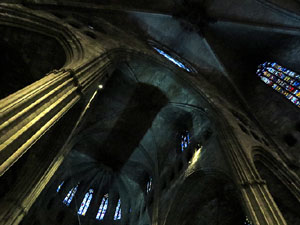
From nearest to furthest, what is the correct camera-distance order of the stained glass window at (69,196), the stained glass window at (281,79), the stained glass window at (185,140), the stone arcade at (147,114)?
the stone arcade at (147,114), the stained glass window at (185,140), the stained glass window at (281,79), the stained glass window at (69,196)

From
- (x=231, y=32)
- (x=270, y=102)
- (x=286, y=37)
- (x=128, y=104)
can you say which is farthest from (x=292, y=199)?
(x=231, y=32)

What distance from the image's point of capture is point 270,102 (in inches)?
490

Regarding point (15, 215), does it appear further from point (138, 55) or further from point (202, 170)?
point (138, 55)

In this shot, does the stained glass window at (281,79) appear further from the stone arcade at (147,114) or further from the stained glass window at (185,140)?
the stained glass window at (185,140)

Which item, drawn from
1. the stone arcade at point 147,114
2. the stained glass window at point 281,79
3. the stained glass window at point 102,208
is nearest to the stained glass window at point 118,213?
the stone arcade at point 147,114

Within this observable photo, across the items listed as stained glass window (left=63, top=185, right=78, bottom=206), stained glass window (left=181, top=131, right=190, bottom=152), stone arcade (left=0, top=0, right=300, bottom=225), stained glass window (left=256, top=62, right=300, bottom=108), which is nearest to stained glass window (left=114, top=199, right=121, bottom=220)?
stone arcade (left=0, top=0, right=300, bottom=225)

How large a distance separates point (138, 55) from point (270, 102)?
889 centimetres

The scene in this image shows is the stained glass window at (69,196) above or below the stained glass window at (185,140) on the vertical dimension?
below

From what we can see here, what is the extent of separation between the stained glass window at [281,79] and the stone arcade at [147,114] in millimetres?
226

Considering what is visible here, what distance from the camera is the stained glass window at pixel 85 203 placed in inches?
550

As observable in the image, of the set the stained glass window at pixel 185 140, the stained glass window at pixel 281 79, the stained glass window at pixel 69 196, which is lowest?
the stained glass window at pixel 69 196

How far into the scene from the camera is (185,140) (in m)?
11.2

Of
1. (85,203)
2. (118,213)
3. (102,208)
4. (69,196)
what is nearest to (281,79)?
(118,213)

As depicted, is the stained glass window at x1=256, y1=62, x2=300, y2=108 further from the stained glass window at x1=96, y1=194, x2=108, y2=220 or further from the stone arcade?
the stained glass window at x1=96, y1=194, x2=108, y2=220
